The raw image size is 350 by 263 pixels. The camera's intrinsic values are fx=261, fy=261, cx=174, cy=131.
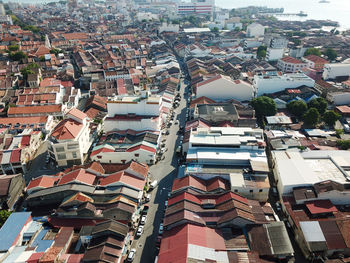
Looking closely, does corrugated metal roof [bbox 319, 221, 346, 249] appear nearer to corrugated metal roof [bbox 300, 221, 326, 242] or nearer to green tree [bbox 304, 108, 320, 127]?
corrugated metal roof [bbox 300, 221, 326, 242]

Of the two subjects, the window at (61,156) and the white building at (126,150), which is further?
the white building at (126,150)

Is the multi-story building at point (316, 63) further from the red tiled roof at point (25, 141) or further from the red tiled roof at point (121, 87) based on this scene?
the red tiled roof at point (25, 141)

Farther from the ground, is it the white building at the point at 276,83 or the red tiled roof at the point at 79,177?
the white building at the point at 276,83

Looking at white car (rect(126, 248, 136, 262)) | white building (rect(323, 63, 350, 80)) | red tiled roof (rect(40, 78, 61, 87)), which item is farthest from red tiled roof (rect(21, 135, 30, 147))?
white building (rect(323, 63, 350, 80))

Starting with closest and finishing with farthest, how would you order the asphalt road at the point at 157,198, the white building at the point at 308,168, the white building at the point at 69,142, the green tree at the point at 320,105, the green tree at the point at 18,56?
the asphalt road at the point at 157,198 → the white building at the point at 308,168 → the white building at the point at 69,142 → the green tree at the point at 320,105 → the green tree at the point at 18,56

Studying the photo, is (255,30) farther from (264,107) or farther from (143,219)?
(143,219)

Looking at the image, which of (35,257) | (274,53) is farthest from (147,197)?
(274,53)

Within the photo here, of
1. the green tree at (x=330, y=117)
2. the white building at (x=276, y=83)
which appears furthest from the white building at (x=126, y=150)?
the green tree at (x=330, y=117)

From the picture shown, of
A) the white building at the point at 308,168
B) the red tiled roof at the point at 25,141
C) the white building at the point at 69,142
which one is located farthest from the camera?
the red tiled roof at the point at 25,141
